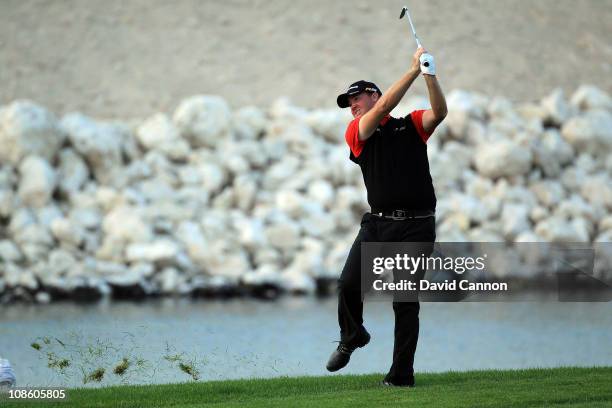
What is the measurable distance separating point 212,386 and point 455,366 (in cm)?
344

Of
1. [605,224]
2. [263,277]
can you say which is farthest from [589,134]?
[263,277]

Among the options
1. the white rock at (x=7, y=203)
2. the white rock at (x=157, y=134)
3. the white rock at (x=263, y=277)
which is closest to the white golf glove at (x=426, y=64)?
the white rock at (x=263, y=277)

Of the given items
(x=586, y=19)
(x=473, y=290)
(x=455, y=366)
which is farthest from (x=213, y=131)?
(x=586, y=19)

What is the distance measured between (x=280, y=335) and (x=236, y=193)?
28.9 ft

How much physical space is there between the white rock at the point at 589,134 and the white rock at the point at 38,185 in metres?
10.8

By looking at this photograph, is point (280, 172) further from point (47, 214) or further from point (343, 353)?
point (343, 353)

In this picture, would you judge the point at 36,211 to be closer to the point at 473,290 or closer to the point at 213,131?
the point at 213,131

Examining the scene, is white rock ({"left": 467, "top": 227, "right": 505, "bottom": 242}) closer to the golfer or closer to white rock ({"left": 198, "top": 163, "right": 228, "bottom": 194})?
white rock ({"left": 198, "top": 163, "right": 228, "bottom": 194})

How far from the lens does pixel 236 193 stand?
21.2 meters

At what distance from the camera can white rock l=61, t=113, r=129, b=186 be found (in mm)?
20891

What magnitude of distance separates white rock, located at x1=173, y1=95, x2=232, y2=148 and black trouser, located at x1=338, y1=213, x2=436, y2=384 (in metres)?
16.3

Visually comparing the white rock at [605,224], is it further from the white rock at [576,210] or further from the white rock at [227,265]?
the white rock at [227,265]

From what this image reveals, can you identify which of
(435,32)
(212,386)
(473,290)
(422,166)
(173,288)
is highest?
(435,32)

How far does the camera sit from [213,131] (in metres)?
22.3
